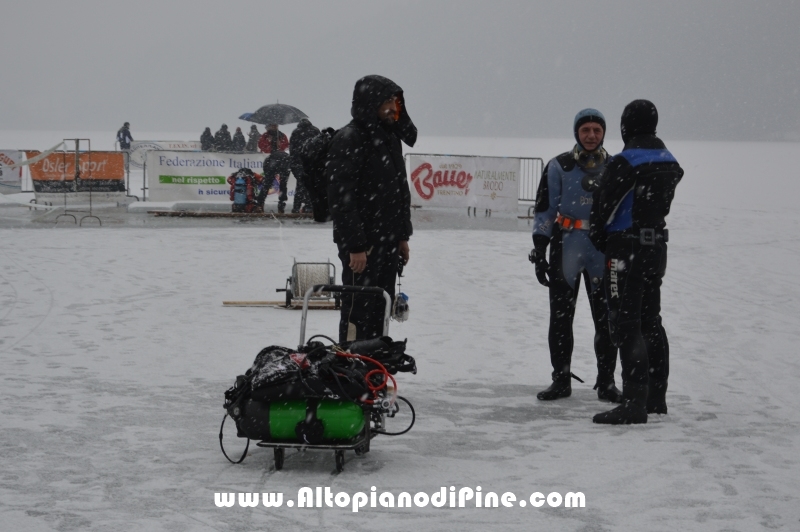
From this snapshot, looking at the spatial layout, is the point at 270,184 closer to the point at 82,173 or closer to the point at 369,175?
the point at 82,173

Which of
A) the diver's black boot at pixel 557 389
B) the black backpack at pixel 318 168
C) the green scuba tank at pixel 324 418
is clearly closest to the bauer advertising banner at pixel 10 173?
the black backpack at pixel 318 168

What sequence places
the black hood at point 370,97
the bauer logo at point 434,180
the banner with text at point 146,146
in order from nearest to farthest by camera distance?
1. the black hood at point 370,97
2. the bauer logo at point 434,180
3. the banner with text at point 146,146

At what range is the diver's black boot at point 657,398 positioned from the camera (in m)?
6.12

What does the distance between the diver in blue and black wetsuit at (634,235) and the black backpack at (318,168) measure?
164 cm

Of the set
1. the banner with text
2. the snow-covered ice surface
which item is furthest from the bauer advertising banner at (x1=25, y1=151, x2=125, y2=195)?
the banner with text

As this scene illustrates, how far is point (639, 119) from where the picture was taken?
5859 millimetres

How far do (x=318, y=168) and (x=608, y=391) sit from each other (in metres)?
2.39

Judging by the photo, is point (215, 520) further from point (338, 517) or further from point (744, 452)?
point (744, 452)

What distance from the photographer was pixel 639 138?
232 inches

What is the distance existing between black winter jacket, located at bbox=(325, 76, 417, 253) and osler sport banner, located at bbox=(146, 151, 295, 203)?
15.5 m

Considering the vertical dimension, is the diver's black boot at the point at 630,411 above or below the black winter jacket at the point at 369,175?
below

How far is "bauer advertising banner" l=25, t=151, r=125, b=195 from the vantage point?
20875 millimetres

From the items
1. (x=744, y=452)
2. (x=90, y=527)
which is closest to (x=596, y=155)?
(x=744, y=452)

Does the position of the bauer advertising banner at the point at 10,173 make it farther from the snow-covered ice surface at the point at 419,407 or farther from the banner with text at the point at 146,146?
the snow-covered ice surface at the point at 419,407
